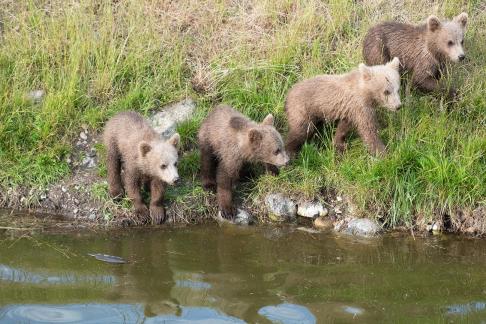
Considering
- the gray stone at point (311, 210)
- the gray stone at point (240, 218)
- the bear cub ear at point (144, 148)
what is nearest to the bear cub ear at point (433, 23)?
the gray stone at point (311, 210)

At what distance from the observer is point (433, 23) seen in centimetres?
1007

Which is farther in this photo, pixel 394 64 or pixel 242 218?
pixel 394 64

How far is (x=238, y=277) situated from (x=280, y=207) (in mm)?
1707

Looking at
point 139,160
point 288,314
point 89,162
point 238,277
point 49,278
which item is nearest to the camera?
point 288,314

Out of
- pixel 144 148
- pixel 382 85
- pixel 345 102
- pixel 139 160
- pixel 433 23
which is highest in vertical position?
pixel 433 23

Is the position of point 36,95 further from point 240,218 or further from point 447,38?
point 447,38

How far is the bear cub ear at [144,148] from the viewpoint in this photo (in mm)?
8406

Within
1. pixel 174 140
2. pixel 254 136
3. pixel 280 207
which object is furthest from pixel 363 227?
pixel 174 140

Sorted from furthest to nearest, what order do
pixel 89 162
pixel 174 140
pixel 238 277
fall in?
1. pixel 89 162
2. pixel 174 140
3. pixel 238 277

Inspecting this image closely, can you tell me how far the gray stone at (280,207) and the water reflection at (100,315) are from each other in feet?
7.82

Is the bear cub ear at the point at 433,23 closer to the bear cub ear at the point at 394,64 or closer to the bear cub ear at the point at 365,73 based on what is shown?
the bear cub ear at the point at 394,64

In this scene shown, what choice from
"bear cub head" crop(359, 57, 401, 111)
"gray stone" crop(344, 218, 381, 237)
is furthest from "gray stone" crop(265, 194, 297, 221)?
"bear cub head" crop(359, 57, 401, 111)

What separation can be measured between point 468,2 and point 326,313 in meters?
6.47

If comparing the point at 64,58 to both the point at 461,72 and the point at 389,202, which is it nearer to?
the point at 389,202
